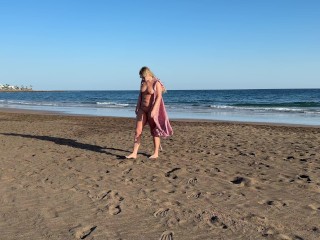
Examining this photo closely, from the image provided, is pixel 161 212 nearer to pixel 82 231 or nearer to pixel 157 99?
pixel 82 231

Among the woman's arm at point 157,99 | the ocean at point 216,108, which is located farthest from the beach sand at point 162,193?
the ocean at point 216,108

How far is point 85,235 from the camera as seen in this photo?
3148 mm

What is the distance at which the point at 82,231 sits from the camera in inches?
127

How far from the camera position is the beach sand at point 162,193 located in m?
3.27

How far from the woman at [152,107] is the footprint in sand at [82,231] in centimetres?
320

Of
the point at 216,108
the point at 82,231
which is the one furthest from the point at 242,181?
the point at 216,108

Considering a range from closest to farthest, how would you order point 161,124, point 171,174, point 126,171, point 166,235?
point 166,235 → point 171,174 → point 126,171 → point 161,124

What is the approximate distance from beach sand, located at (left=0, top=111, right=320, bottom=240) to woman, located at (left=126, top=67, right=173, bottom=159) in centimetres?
53

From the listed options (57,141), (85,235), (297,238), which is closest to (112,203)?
(85,235)

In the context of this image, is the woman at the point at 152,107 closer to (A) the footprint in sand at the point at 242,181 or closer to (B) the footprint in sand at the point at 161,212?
(A) the footprint in sand at the point at 242,181

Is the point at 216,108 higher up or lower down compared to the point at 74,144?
lower down

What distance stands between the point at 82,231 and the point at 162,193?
4.49 feet

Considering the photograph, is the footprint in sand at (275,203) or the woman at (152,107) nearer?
the footprint in sand at (275,203)

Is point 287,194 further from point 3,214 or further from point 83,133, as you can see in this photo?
point 83,133
